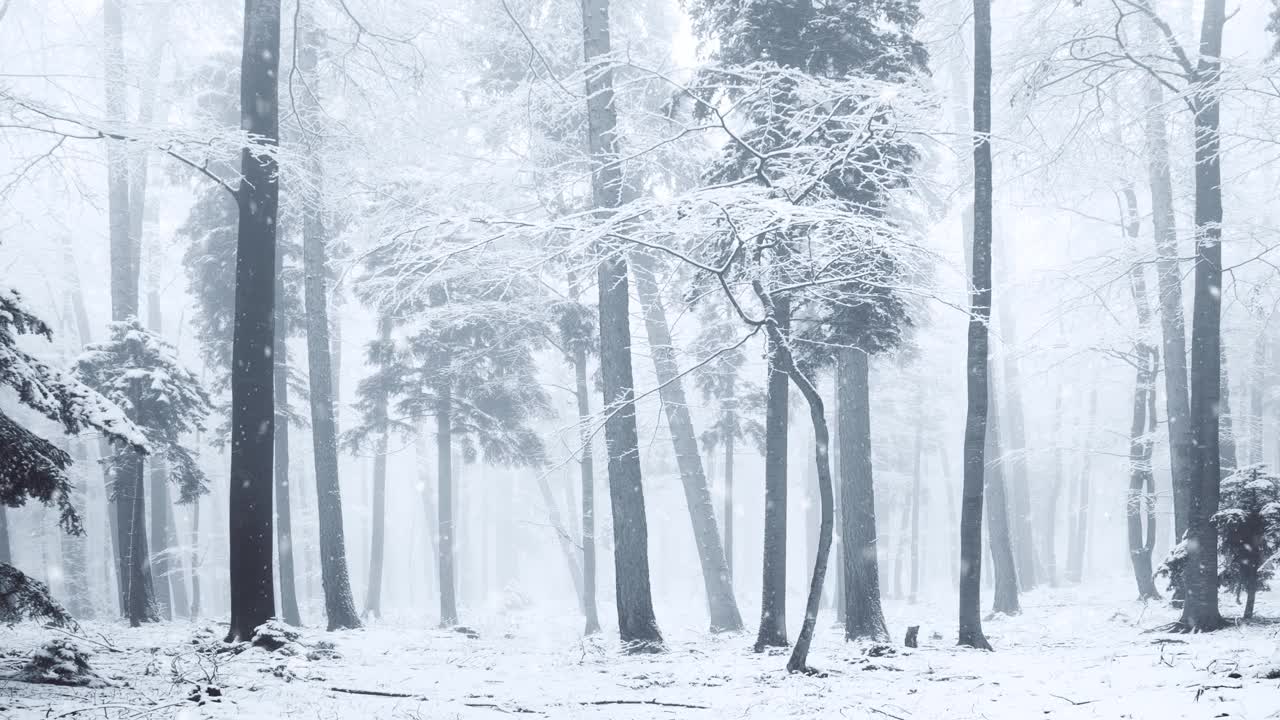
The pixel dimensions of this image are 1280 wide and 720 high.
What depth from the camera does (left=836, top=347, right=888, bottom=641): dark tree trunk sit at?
11.1m

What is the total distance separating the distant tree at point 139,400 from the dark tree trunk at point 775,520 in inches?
429

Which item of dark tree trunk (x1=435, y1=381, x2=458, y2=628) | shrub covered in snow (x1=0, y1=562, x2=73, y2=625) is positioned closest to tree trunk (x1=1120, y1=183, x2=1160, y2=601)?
dark tree trunk (x1=435, y1=381, x2=458, y2=628)

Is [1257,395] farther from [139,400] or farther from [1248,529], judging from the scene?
[139,400]

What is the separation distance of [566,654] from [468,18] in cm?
1439

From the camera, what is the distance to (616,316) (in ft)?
37.6

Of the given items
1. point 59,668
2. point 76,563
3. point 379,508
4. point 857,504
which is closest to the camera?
point 59,668

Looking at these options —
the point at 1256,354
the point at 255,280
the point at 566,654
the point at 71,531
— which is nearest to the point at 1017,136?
the point at 566,654

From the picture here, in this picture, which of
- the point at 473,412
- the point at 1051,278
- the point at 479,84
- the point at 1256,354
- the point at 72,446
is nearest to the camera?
the point at 1051,278

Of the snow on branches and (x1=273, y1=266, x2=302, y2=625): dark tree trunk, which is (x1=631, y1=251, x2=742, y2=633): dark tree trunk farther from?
the snow on branches

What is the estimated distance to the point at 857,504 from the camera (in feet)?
37.4

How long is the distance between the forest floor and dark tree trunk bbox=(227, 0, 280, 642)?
0.81 m

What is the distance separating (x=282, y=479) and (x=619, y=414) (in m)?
10.3

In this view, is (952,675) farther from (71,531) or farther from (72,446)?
(72,446)

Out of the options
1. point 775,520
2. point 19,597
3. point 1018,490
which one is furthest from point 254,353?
point 1018,490
